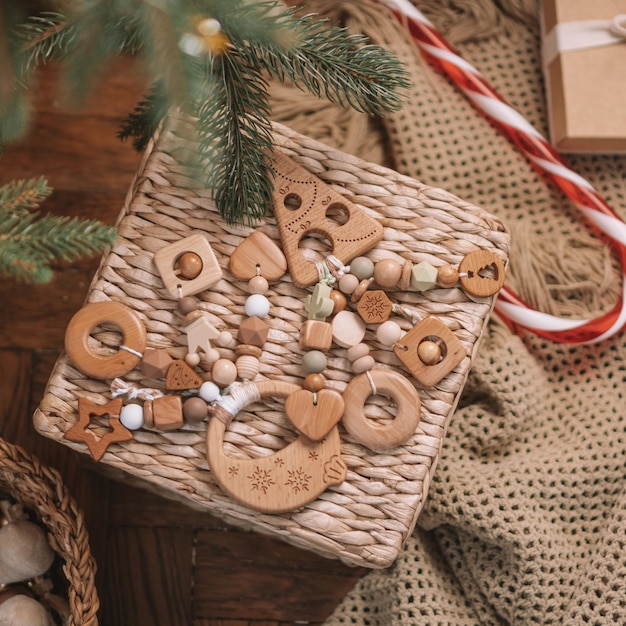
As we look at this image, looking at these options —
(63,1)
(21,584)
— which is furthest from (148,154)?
(21,584)

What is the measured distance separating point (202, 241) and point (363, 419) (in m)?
0.28

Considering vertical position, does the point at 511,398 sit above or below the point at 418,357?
below

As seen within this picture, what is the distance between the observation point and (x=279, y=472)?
81cm

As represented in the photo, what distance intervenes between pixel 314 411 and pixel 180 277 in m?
0.23

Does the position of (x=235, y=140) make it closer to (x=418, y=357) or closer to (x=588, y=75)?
(x=418, y=357)

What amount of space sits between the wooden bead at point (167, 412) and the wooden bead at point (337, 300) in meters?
0.21

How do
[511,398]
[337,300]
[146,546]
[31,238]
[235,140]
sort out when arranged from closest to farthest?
1. [31,238]
2. [235,140]
3. [337,300]
4. [511,398]
5. [146,546]

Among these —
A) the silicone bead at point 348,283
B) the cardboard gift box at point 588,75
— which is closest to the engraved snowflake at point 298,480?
the silicone bead at point 348,283

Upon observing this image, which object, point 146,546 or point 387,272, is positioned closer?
point 387,272

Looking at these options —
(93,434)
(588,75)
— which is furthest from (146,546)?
(588,75)

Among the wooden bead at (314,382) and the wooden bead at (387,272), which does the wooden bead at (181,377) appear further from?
the wooden bead at (387,272)

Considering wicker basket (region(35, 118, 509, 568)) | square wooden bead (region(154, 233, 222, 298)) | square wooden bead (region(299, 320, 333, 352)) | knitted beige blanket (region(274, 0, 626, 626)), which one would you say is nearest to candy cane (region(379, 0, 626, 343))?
knitted beige blanket (region(274, 0, 626, 626))

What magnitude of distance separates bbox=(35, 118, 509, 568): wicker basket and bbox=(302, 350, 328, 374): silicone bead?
2 cm

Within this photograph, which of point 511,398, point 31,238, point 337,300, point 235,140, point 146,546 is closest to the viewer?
point 31,238
